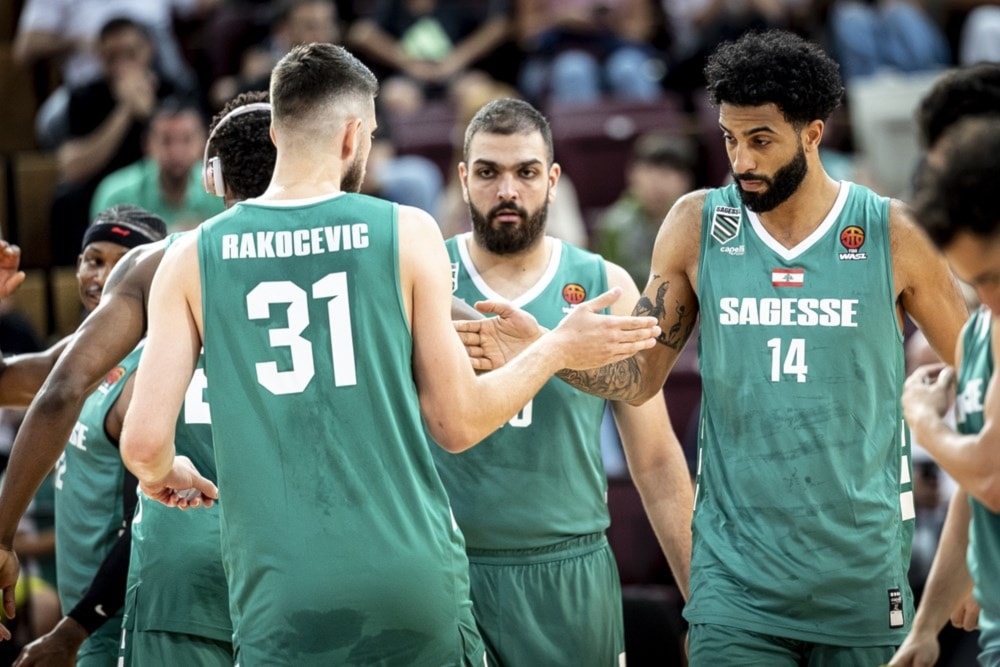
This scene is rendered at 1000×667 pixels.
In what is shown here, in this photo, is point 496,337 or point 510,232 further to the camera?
point 510,232

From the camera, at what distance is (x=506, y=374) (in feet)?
15.1

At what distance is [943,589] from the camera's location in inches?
170

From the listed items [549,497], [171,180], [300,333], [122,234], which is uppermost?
[171,180]

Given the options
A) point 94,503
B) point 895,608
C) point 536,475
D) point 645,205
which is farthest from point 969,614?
point 645,205

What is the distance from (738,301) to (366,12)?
10.7 metres

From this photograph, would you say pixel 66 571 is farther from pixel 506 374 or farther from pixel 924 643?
pixel 924 643

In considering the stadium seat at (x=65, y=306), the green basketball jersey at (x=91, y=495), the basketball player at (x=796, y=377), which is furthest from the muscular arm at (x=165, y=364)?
the stadium seat at (x=65, y=306)

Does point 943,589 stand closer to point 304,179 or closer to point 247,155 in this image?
point 304,179

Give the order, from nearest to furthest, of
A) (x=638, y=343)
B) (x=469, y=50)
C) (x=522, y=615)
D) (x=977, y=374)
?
1. (x=977, y=374)
2. (x=638, y=343)
3. (x=522, y=615)
4. (x=469, y=50)

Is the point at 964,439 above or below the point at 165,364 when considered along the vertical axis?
below

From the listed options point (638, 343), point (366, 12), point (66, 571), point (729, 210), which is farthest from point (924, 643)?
point (366, 12)

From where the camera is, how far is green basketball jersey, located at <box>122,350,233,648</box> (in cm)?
541

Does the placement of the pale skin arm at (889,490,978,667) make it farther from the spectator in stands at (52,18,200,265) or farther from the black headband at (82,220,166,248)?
the spectator in stands at (52,18,200,265)

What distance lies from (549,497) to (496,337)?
1018mm
